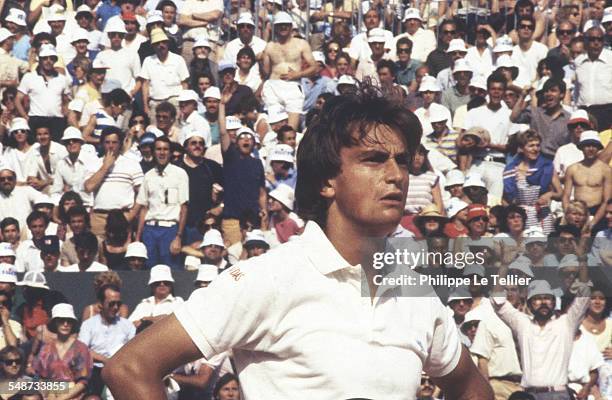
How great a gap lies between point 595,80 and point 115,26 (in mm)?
5121

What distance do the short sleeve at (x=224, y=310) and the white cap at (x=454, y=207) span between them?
29.7 feet

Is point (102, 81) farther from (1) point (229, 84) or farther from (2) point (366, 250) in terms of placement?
(2) point (366, 250)

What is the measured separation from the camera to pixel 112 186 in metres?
13.8

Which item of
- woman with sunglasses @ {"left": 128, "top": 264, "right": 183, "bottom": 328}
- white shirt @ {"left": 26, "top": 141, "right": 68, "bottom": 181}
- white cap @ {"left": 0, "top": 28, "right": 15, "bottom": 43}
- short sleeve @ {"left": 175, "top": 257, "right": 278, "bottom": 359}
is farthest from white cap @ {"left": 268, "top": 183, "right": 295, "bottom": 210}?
short sleeve @ {"left": 175, "top": 257, "right": 278, "bottom": 359}

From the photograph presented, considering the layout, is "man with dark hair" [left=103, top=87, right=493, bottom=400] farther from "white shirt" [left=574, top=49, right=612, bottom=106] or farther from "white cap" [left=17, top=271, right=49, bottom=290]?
"white shirt" [left=574, top=49, right=612, bottom=106]

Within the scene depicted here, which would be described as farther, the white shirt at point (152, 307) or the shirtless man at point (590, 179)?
the shirtless man at point (590, 179)

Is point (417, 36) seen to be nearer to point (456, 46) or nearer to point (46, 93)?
point (456, 46)

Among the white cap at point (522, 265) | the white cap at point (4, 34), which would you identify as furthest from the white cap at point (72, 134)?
the white cap at point (522, 265)

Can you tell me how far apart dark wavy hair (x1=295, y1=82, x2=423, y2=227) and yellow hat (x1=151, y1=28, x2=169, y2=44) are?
507 inches

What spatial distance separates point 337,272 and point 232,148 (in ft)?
33.8

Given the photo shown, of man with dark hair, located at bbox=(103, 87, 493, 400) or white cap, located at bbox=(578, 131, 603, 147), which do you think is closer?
man with dark hair, located at bbox=(103, 87, 493, 400)

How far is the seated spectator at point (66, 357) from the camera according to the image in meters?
10.7

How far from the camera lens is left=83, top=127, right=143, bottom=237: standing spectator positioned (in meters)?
13.6

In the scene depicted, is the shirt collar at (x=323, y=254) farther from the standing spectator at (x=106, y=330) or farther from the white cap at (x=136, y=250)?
the white cap at (x=136, y=250)
